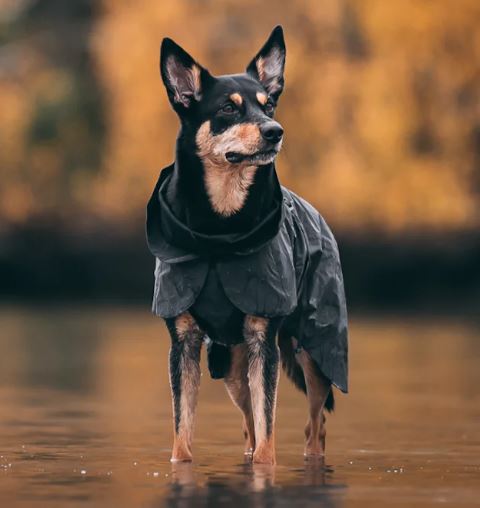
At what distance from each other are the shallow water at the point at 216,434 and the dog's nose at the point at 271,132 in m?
1.86

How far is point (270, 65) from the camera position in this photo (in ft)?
34.2

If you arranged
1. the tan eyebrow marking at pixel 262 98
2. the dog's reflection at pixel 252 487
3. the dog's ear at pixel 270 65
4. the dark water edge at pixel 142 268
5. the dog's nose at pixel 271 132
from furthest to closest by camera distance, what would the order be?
the dark water edge at pixel 142 268 < the dog's ear at pixel 270 65 < the tan eyebrow marking at pixel 262 98 < the dog's nose at pixel 271 132 < the dog's reflection at pixel 252 487

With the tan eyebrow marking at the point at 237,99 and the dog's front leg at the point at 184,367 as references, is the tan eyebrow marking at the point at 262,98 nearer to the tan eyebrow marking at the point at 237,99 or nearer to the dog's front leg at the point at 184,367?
the tan eyebrow marking at the point at 237,99

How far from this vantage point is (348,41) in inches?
1385

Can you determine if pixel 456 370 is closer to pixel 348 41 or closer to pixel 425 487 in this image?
pixel 425 487

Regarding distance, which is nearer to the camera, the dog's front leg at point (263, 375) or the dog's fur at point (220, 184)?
the dog's fur at point (220, 184)

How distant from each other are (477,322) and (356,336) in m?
4.74

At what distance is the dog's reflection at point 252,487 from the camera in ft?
27.6

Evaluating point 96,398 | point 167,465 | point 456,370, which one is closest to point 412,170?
point 456,370

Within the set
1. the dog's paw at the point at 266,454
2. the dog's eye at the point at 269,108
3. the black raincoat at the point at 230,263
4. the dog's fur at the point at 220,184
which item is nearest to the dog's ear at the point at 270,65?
the dog's fur at the point at 220,184

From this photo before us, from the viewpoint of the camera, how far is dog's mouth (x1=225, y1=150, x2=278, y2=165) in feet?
31.9

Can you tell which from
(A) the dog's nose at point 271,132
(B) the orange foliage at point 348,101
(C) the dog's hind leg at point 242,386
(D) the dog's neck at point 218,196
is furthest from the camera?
(B) the orange foliage at point 348,101

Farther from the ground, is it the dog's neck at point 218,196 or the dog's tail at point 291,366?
the dog's neck at point 218,196

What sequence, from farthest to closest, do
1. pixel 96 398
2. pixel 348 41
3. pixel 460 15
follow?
1. pixel 348 41
2. pixel 460 15
3. pixel 96 398
